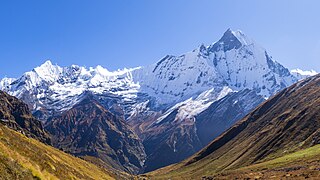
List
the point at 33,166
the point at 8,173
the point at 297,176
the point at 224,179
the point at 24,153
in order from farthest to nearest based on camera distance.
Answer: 1. the point at 224,179
2. the point at 297,176
3. the point at 24,153
4. the point at 33,166
5. the point at 8,173

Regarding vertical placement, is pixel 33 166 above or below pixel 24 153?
below

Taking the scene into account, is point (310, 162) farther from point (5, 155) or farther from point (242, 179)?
point (5, 155)

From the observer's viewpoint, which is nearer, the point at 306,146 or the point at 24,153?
the point at 24,153

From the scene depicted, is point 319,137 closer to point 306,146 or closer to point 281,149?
point 306,146

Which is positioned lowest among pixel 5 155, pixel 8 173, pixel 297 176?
pixel 297 176

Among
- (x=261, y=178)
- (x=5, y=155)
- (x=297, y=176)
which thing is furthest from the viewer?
(x=261, y=178)

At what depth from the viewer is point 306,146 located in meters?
175

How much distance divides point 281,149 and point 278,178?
93.3 metres

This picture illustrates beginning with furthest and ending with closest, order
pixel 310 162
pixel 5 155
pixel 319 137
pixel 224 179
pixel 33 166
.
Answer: pixel 319 137 < pixel 224 179 < pixel 310 162 < pixel 33 166 < pixel 5 155

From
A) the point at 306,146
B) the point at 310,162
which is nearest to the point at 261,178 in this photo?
the point at 310,162

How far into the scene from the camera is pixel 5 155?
51156mm

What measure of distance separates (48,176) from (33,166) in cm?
313

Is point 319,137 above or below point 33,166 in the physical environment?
below

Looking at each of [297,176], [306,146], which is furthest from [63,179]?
[306,146]
